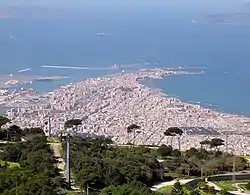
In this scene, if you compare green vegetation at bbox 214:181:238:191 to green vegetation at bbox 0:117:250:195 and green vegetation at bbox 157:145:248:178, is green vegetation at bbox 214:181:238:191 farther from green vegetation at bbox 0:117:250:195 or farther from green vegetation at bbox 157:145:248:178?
green vegetation at bbox 157:145:248:178

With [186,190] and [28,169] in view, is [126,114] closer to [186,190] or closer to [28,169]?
[186,190]

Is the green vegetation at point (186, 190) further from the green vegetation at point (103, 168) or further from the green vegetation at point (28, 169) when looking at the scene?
the green vegetation at point (28, 169)

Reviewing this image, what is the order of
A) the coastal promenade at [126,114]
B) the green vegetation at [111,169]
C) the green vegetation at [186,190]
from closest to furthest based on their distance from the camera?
1. the green vegetation at [186,190]
2. the green vegetation at [111,169]
3. the coastal promenade at [126,114]

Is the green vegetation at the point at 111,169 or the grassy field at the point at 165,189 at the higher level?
the green vegetation at the point at 111,169

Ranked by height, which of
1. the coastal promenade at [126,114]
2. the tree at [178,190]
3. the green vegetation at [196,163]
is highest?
the coastal promenade at [126,114]

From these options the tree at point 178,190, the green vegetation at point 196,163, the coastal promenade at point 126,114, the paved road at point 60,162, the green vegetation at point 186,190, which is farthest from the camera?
the coastal promenade at point 126,114

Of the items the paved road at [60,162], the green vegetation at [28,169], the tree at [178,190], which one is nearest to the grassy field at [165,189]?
the tree at [178,190]

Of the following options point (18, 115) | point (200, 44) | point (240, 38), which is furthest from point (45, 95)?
point (240, 38)

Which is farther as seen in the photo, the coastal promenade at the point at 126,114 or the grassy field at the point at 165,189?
the coastal promenade at the point at 126,114
